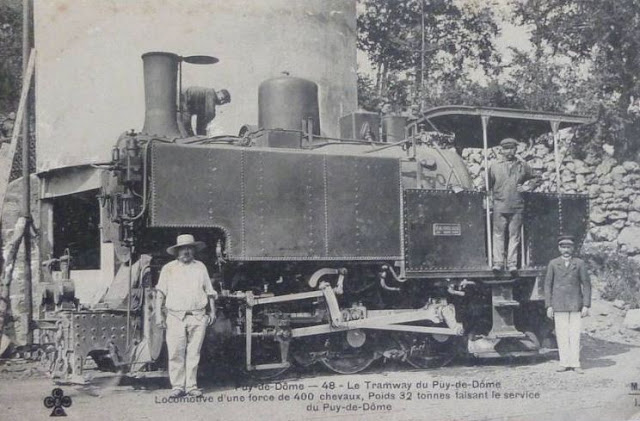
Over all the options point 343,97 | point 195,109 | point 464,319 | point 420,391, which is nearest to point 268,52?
point 343,97

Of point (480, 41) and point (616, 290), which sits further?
point (480, 41)

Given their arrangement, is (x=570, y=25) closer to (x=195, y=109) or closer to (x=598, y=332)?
(x=598, y=332)

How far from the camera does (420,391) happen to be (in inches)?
274

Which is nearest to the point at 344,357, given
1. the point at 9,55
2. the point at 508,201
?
the point at 508,201

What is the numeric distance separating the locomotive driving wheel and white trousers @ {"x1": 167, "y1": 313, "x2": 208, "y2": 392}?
5.20 ft

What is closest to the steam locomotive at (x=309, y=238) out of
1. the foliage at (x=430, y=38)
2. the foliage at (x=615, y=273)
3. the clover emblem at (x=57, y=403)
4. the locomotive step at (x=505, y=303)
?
the locomotive step at (x=505, y=303)

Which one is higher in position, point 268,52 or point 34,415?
point 268,52

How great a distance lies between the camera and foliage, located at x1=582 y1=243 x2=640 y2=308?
465 inches

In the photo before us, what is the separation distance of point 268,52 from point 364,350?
661 cm

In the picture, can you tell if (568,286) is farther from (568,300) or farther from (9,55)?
(9,55)

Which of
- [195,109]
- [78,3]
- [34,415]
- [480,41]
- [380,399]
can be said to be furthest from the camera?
[480,41]

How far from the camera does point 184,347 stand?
22.2 feet

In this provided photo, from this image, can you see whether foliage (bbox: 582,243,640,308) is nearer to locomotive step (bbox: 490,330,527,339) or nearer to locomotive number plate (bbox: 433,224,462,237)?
locomotive step (bbox: 490,330,527,339)

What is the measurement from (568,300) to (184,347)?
13.1 feet
